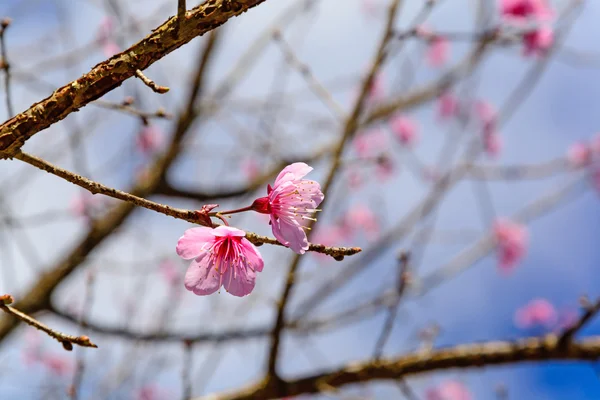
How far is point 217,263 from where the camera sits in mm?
1160

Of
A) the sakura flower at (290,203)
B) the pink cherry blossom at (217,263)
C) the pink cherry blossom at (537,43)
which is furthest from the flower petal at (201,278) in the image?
the pink cherry blossom at (537,43)

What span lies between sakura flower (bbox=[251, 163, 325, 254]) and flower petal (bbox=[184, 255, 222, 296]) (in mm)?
160

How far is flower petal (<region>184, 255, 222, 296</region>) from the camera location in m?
1.10

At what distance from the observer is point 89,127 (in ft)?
11.8

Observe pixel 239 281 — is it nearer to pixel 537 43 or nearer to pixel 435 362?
pixel 435 362

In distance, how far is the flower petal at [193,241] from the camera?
0.99m

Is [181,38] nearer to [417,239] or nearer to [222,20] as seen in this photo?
[222,20]

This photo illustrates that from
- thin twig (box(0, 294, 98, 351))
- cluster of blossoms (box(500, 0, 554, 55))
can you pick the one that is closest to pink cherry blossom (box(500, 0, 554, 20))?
cluster of blossoms (box(500, 0, 554, 55))

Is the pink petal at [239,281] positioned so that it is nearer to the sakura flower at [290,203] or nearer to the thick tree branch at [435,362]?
the sakura flower at [290,203]

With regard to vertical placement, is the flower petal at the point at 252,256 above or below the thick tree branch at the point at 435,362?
below

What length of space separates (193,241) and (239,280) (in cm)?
14

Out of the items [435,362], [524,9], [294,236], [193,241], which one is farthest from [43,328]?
[524,9]

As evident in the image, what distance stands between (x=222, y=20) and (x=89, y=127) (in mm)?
2928

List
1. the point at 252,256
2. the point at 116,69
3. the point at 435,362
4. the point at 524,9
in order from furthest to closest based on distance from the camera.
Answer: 1. the point at 524,9
2. the point at 435,362
3. the point at 252,256
4. the point at 116,69
